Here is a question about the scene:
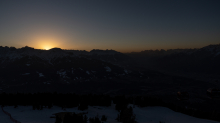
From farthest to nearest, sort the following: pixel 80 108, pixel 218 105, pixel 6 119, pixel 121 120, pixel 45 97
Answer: pixel 218 105
pixel 45 97
pixel 80 108
pixel 121 120
pixel 6 119

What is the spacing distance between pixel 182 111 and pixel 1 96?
56.9m

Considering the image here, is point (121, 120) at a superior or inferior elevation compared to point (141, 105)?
superior

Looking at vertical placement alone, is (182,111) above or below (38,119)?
below

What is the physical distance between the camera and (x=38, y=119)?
2909cm

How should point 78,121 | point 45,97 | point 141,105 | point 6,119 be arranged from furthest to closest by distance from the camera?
1. point 141,105
2. point 45,97
3. point 6,119
4. point 78,121

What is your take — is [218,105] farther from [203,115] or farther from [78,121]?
[78,121]

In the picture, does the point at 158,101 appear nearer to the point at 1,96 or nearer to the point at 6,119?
the point at 6,119

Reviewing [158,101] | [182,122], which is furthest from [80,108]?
[158,101]

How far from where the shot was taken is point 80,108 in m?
38.8

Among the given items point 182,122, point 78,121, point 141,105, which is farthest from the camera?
point 141,105

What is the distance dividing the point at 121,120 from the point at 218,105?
143950mm

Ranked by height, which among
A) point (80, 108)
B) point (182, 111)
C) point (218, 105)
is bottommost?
point (218, 105)

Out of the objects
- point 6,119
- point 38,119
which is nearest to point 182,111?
point 38,119

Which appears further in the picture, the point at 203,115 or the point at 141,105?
the point at 141,105
